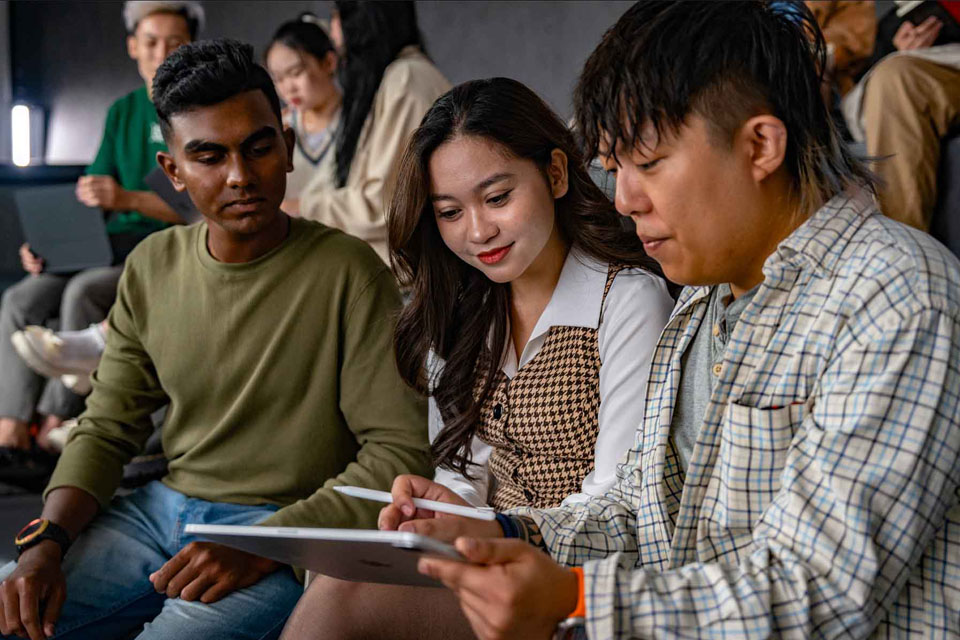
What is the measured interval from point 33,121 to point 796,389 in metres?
4.82

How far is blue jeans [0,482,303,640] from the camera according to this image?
1289 millimetres

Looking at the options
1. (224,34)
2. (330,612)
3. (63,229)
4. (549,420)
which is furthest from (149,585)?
(224,34)

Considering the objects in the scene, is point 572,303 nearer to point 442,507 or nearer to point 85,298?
point 442,507

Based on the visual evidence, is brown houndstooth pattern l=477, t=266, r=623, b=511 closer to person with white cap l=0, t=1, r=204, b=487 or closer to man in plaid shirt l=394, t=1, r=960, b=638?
man in plaid shirt l=394, t=1, r=960, b=638

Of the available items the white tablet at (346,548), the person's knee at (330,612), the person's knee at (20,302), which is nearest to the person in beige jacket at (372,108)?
the person's knee at (20,302)

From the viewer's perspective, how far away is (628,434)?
125 centimetres

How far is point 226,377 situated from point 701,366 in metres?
0.80

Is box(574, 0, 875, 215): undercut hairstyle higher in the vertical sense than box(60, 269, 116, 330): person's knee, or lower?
higher

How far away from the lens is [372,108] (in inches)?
107

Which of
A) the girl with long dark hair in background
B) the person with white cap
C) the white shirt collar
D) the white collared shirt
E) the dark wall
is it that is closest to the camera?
the white collared shirt

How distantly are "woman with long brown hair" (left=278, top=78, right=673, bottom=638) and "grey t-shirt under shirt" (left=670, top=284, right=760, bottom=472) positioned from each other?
0.19 metres

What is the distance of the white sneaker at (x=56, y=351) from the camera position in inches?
95.8

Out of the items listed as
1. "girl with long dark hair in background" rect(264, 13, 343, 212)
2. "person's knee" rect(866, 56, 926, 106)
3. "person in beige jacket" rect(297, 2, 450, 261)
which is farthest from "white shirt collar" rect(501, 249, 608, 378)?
"girl with long dark hair in background" rect(264, 13, 343, 212)

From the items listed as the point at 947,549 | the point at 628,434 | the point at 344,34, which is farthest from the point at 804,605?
the point at 344,34
